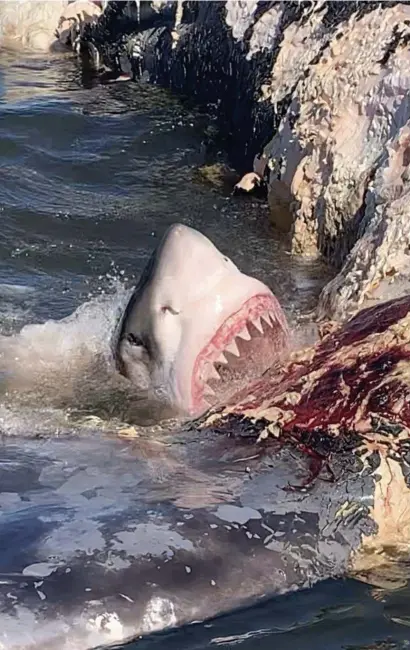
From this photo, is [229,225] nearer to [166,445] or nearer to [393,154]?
[393,154]

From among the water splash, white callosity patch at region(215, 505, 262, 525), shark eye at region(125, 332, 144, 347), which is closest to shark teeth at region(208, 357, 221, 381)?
the water splash

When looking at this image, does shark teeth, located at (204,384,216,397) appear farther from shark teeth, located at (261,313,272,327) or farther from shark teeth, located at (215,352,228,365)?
shark teeth, located at (261,313,272,327)

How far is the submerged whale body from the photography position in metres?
3.39

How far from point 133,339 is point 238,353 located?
1.90 ft

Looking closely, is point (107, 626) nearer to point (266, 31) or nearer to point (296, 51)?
point (296, 51)

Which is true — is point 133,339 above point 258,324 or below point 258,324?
below

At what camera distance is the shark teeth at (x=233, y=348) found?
211 inches

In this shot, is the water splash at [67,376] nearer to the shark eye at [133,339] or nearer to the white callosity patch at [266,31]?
the shark eye at [133,339]

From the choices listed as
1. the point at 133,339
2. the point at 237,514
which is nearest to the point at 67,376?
the point at 133,339

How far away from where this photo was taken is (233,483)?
13.0ft

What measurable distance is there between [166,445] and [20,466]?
22.0 inches

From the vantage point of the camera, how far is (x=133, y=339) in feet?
18.6

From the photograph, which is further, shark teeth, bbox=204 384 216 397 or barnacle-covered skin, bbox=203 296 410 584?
shark teeth, bbox=204 384 216 397

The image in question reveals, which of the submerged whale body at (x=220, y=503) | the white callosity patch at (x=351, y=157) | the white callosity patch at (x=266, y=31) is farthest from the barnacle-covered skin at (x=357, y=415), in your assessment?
the white callosity patch at (x=266, y=31)
